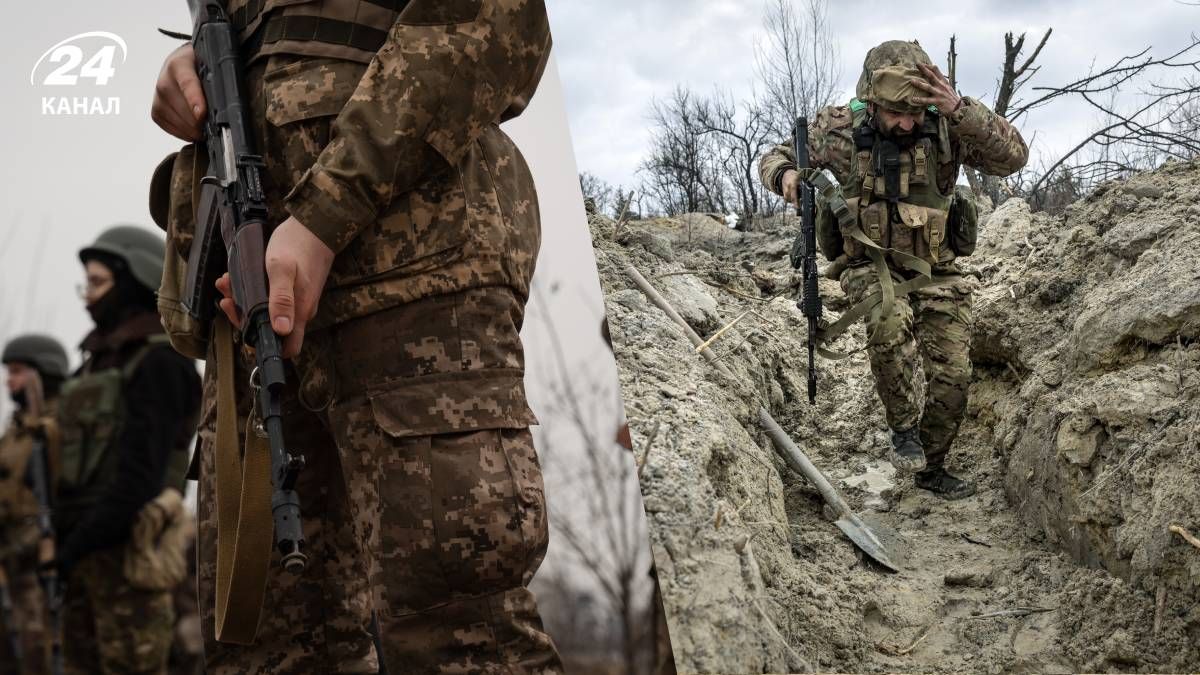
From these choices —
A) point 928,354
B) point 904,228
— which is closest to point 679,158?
point 904,228

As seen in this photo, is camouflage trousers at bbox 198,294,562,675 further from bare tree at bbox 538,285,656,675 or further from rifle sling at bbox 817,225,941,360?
rifle sling at bbox 817,225,941,360

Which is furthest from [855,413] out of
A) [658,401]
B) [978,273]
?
[658,401]

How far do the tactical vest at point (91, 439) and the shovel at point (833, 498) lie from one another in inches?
76.4

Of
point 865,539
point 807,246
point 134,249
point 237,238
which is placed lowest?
point 865,539

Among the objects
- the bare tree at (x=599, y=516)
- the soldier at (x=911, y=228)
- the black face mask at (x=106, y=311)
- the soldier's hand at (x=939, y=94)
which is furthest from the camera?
the soldier at (x=911, y=228)

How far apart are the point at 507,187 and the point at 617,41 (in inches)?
65.0

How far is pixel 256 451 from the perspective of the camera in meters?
1.43

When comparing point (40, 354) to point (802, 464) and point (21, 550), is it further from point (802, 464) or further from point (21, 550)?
point (802, 464)

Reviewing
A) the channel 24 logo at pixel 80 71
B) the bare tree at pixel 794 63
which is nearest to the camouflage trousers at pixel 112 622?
the channel 24 logo at pixel 80 71

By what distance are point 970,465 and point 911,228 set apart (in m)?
0.88

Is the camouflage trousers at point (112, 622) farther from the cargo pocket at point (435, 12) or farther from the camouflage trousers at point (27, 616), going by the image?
the cargo pocket at point (435, 12)

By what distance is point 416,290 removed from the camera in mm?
1321

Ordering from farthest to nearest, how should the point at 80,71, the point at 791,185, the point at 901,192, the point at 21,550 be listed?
the point at 901,192 < the point at 791,185 < the point at 80,71 < the point at 21,550

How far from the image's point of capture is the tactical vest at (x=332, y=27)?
4.54ft
